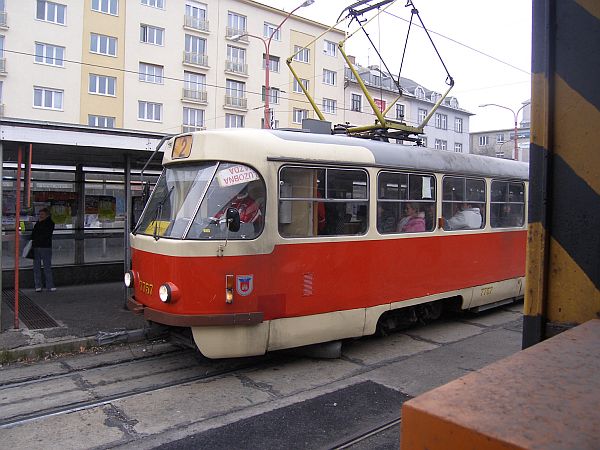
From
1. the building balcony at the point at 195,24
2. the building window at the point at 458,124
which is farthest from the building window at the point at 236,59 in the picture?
the building window at the point at 458,124

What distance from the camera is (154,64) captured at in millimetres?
34688

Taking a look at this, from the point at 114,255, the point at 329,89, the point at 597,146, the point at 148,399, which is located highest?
the point at 329,89

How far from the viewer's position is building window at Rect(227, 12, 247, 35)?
38562 millimetres

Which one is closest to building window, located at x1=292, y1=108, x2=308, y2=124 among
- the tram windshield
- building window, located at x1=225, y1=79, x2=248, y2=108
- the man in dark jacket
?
building window, located at x1=225, y1=79, x2=248, y2=108

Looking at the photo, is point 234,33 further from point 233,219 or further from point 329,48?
point 233,219

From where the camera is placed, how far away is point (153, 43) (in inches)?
1369

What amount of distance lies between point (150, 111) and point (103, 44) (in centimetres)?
500

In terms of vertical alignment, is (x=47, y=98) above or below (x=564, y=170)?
above

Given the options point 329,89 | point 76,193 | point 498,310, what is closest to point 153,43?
point 329,89

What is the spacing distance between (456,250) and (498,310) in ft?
8.51

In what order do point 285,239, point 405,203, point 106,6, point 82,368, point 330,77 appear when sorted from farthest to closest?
point 330,77 < point 106,6 < point 405,203 < point 82,368 < point 285,239

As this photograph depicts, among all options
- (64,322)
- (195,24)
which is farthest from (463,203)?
(195,24)

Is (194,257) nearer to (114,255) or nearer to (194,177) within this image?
(194,177)

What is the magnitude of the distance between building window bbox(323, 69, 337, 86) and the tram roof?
3694 centimetres
